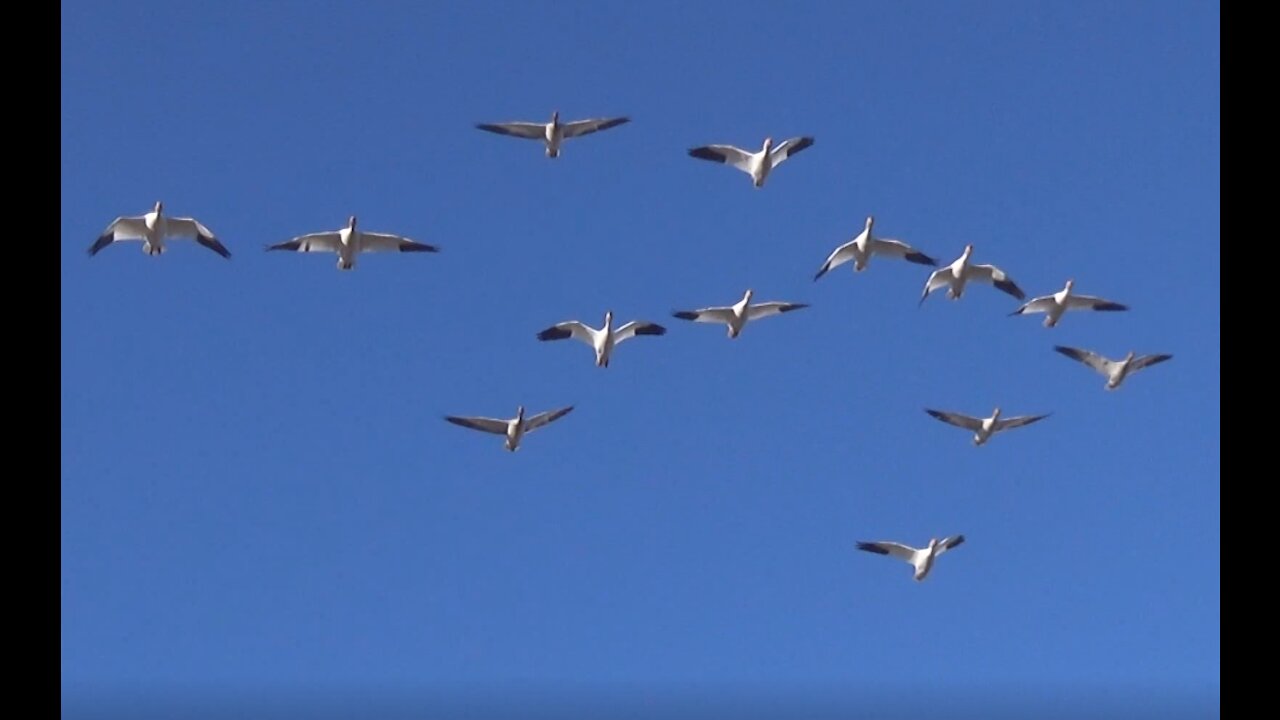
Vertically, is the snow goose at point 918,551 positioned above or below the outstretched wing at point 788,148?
below

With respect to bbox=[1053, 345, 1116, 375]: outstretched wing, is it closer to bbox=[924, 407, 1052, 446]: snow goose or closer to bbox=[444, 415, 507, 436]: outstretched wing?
bbox=[924, 407, 1052, 446]: snow goose

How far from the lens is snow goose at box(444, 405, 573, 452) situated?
3550cm

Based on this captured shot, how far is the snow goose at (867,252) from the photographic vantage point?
3488cm

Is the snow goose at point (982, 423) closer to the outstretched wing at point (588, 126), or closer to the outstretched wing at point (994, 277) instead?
the outstretched wing at point (994, 277)

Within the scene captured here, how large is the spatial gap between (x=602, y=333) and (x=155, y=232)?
9859mm

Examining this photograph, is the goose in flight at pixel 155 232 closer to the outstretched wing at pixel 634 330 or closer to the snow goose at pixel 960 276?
the outstretched wing at pixel 634 330

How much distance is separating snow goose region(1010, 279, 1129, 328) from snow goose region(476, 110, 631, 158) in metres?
10.8

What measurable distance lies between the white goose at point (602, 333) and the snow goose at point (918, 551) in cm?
775

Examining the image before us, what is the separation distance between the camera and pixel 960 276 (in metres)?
35.3

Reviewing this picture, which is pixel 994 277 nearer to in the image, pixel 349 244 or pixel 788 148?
pixel 788 148

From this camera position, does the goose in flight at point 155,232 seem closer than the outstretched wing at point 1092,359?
Yes

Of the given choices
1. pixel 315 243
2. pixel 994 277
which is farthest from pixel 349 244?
pixel 994 277

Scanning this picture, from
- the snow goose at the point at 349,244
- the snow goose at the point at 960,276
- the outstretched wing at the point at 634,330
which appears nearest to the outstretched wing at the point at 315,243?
the snow goose at the point at 349,244

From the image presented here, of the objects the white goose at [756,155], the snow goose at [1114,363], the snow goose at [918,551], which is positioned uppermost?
the white goose at [756,155]
